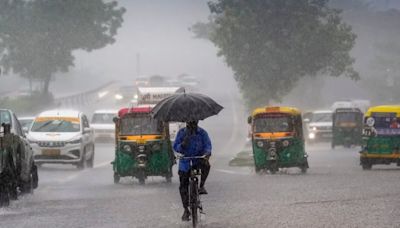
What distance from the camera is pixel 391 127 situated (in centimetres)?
3403

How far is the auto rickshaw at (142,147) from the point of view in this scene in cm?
2833

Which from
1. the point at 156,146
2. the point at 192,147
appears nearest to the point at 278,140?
the point at 156,146

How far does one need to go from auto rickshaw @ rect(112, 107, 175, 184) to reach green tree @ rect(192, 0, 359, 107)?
38.0 meters

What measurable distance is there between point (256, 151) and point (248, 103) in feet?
122

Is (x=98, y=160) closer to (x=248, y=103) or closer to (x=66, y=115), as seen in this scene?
(x=66, y=115)

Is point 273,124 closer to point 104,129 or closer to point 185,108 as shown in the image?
point 185,108

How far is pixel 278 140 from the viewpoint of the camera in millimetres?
32781

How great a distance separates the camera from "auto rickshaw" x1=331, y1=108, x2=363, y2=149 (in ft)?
186

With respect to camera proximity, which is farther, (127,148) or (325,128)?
(325,128)

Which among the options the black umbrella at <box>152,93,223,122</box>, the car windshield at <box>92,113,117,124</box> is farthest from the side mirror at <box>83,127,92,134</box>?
the car windshield at <box>92,113,117,124</box>

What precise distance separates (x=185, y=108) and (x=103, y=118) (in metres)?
39.7

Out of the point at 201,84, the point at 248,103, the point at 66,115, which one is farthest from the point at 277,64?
the point at 201,84

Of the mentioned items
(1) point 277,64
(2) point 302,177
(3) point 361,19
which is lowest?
(2) point 302,177

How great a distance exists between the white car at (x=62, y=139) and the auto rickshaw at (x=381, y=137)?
8.97 meters
